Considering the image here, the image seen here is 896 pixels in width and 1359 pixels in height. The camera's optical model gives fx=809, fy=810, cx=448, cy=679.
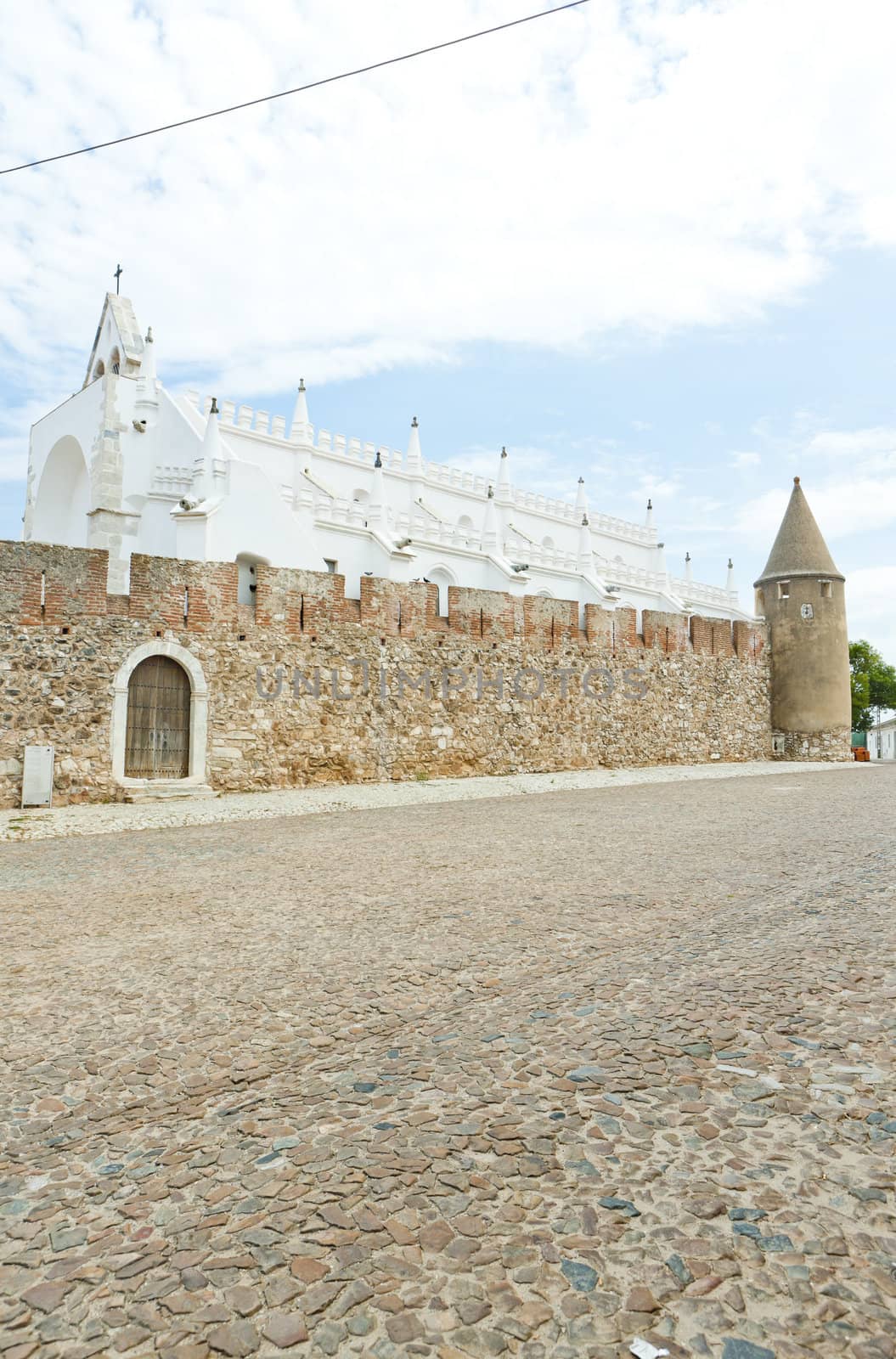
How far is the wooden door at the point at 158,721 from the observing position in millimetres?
11308

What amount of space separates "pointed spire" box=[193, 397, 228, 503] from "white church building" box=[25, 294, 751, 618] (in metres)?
0.04

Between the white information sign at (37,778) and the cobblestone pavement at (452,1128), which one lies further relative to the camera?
the white information sign at (37,778)

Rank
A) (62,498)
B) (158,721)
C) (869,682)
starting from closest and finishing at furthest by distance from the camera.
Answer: (158,721)
(62,498)
(869,682)

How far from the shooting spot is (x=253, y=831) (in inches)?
328

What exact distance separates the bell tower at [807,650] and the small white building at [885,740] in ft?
126

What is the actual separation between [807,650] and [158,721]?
18.7 metres

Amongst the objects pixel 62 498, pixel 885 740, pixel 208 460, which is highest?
pixel 62 498

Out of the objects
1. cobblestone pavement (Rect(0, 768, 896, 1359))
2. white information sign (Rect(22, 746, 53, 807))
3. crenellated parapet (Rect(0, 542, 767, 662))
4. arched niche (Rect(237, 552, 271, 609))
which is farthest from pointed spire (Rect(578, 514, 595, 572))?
cobblestone pavement (Rect(0, 768, 896, 1359))

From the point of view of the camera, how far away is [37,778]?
33.5 feet

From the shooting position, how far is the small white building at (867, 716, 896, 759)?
5844 centimetres

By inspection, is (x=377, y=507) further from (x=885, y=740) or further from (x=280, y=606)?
(x=885, y=740)

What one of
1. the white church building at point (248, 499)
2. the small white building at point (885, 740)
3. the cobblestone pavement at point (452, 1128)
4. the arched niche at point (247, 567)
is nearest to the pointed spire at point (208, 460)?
the white church building at point (248, 499)

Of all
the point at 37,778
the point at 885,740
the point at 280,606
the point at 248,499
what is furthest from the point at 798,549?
the point at 885,740

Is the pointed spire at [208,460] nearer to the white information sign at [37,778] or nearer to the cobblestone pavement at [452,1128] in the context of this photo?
the white information sign at [37,778]
